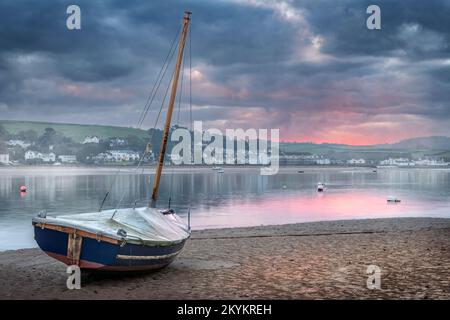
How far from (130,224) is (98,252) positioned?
212cm

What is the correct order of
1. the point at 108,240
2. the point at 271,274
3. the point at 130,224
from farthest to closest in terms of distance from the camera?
the point at 271,274
the point at 130,224
the point at 108,240

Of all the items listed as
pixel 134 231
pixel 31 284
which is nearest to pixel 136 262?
pixel 134 231

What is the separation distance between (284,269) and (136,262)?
5665 millimetres

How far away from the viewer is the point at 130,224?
17422mm

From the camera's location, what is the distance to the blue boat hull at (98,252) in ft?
50.9

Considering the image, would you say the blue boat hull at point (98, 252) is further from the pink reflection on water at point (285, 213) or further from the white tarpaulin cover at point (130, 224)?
the pink reflection on water at point (285, 213)

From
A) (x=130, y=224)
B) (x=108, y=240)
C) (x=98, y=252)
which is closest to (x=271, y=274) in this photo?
(x=130, y=224)

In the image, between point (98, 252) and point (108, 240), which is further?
point (98, 252)

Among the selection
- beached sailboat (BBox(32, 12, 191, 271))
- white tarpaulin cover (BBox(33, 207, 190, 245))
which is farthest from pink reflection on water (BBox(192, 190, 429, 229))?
beached sailboat (BBox(32, 12, 191, 271))

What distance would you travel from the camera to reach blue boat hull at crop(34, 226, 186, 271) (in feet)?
50.9

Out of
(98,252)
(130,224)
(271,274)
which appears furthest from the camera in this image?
(271,274)

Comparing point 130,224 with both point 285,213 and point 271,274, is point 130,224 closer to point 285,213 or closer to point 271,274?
point 271,274

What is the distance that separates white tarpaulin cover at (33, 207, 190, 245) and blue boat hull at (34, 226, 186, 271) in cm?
32
